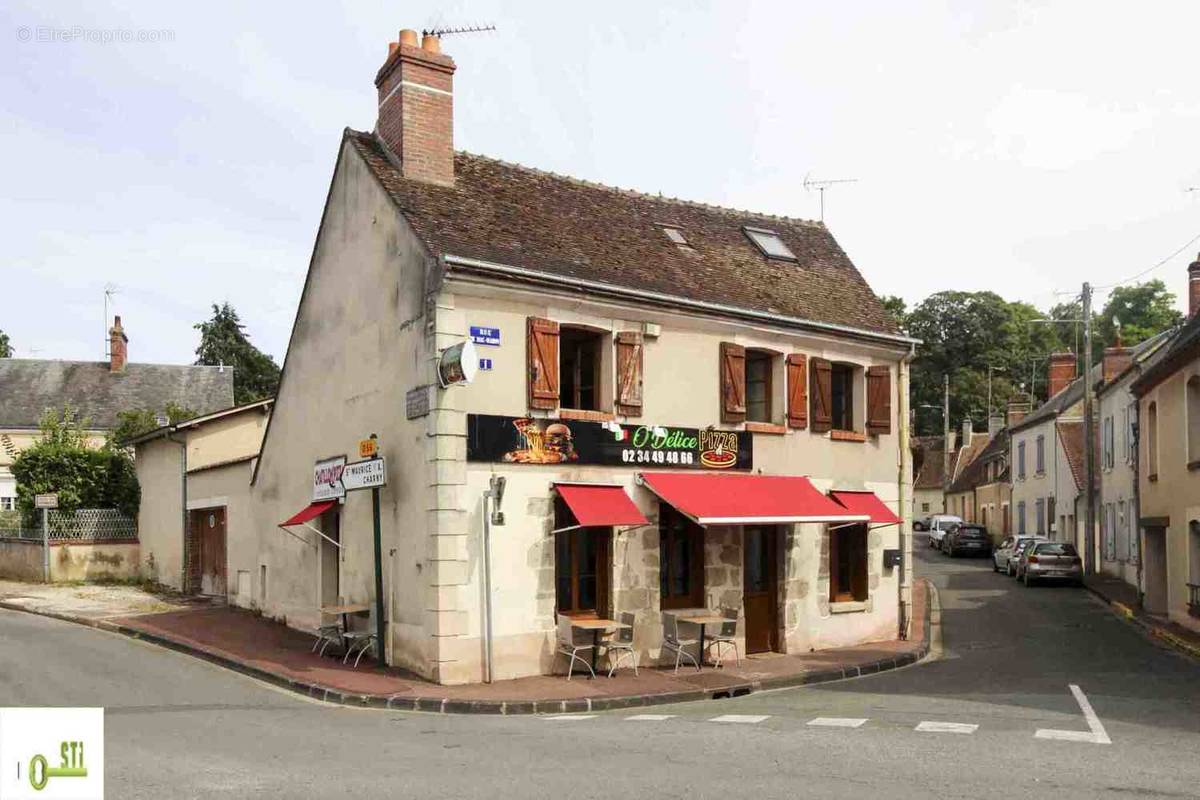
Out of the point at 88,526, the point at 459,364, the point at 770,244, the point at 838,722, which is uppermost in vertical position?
the point at 770,244

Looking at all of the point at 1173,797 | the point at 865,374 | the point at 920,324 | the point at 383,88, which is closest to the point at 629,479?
the point at 865,374

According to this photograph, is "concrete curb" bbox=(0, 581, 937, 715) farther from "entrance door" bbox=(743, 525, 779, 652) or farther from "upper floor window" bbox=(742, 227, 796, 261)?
"upper floor window" bbox=(742, 227, 796, 261)

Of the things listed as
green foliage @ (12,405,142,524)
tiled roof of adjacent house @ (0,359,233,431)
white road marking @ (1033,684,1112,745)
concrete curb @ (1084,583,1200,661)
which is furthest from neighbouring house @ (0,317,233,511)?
white road marking @ (1033,684,1112,745)

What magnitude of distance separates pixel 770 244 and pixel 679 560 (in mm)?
7124

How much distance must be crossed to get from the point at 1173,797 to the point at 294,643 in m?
12.7

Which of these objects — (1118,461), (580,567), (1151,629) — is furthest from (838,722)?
(1118,461)

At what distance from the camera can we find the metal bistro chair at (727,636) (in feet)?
51.5

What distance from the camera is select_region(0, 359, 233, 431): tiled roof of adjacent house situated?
145ft

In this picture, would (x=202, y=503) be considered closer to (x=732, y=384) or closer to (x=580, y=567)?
(x=580, y=567)

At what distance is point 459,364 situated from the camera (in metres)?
13.4

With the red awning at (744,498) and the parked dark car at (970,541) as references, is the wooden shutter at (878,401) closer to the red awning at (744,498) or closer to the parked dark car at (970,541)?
the red awning at (744,498)

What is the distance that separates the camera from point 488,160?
18062mm

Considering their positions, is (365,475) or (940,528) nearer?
(365,475)

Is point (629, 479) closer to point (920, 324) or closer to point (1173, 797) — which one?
point (1173, 797)
